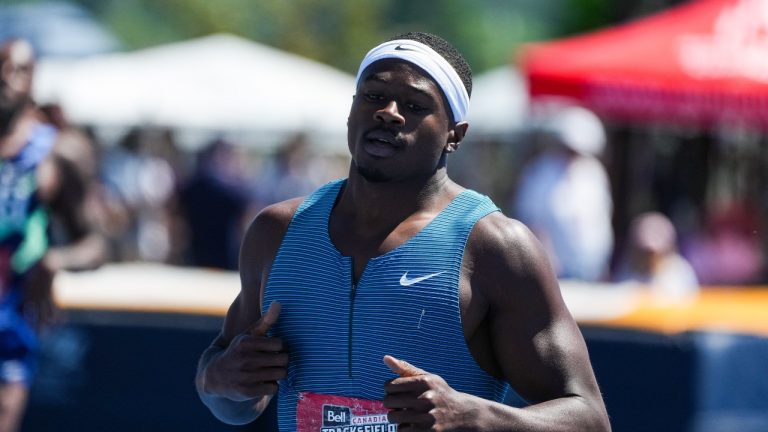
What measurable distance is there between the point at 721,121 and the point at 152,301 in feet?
17.6

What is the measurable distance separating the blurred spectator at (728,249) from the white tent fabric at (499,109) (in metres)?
7.89

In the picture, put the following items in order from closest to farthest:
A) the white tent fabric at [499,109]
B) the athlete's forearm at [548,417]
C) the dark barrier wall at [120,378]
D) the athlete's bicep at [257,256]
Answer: the athlete's forearm at [548,417]
the athlete's bicep at [257,256]
the dark barrier wall at [120,378]
the white tent fabric at [499,109]

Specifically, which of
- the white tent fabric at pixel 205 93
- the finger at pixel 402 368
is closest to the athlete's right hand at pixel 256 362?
the finger at pixel 402 368

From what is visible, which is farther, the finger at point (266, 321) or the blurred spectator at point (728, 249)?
the blurred spectator at point (728, 249)

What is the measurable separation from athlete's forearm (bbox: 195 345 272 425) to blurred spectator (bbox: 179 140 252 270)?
10657 millimetres

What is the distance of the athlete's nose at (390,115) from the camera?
327cm

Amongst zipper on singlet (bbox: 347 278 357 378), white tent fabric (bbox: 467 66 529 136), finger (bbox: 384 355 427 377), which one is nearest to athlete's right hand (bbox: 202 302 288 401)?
zipper on singlet (bbox: 347 278 357 378)

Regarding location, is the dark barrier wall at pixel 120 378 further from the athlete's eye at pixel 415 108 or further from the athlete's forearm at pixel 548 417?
the athlete's forearm at pixel 548 417

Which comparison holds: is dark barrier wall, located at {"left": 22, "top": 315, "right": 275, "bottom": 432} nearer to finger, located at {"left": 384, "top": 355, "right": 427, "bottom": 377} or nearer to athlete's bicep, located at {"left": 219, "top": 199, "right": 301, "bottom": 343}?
athlete's bicep, located at {"left": 219, "top": 199, "right": 301, "bottom": 343}

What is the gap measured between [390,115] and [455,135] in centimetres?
23

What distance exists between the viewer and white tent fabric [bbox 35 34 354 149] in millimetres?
20859

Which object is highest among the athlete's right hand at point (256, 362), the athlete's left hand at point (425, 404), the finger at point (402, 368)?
the athlete's right hand at point (256, 362)

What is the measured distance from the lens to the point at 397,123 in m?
3.29

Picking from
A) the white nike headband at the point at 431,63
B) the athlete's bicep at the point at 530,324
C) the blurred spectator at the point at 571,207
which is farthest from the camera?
the blurred spectator at the point at 571,207
